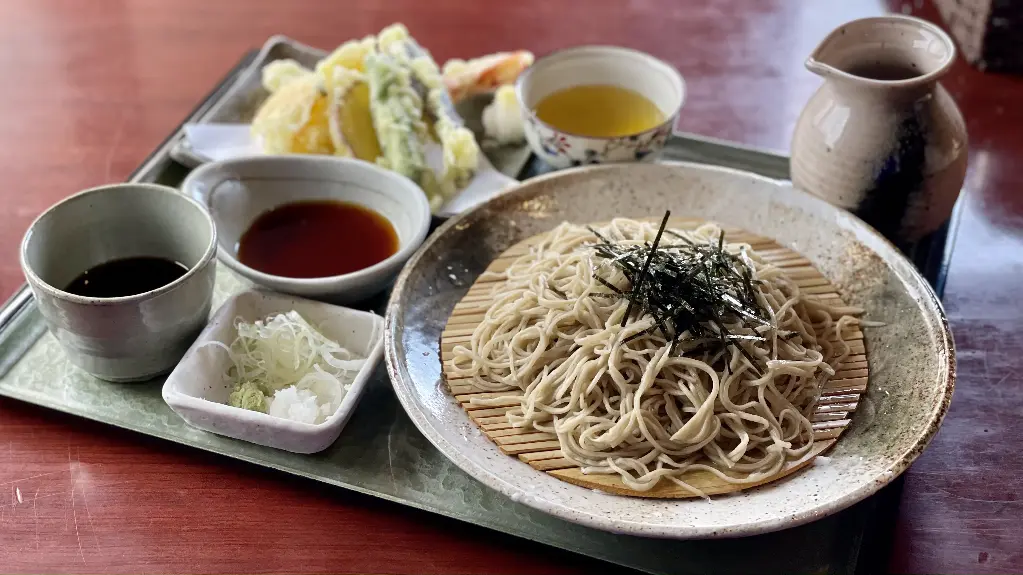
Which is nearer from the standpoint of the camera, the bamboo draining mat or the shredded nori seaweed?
the bamboo draining mat

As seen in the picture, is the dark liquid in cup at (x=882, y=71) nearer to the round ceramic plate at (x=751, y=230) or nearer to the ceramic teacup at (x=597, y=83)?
the round ceramic plate at (x=751, y=230)

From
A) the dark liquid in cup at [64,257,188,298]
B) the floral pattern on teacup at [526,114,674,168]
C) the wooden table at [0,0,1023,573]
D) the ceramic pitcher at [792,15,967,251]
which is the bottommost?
the wooden table at [0,0,1023,573]

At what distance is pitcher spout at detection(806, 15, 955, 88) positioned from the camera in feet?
7.01

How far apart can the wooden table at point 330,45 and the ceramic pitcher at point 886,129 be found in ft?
1.03

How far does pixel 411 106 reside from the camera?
2.56 m

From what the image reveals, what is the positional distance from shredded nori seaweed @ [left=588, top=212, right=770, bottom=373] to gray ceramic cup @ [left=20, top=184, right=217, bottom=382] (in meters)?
0.90

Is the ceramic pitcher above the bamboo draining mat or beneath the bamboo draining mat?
above

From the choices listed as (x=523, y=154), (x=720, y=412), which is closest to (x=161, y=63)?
(x=523, y=154)

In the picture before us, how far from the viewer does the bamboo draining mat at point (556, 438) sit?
5.37ft

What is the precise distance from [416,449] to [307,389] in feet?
0.88

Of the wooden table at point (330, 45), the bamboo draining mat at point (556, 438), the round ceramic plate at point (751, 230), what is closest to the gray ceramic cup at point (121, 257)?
the wooden table at point (330, 45)

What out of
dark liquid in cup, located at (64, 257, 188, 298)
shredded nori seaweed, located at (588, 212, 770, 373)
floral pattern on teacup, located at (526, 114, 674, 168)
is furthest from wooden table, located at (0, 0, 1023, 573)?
floral pattern on teacup, located at (526, 114, 674, 168)

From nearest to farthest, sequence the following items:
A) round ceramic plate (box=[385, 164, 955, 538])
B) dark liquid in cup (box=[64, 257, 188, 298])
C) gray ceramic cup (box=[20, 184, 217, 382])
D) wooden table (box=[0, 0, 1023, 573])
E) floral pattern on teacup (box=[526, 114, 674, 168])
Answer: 1. round ceramic plate (box=[385, 164, 955, 538])
2. wooden table (box=[0, 0, 1023, 573])
3. gray ceramic cup (box=[20, 184, 217, 382])
4. dark liquid in cup (box=[64, 257, 188, 298])
5. floral pattern on teacup (box=[526, 114, 674, 168])

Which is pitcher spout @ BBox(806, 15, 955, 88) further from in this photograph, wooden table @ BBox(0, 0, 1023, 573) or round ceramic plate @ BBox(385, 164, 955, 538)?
wooden table @ BBox(0, 0, 1023, 573)
